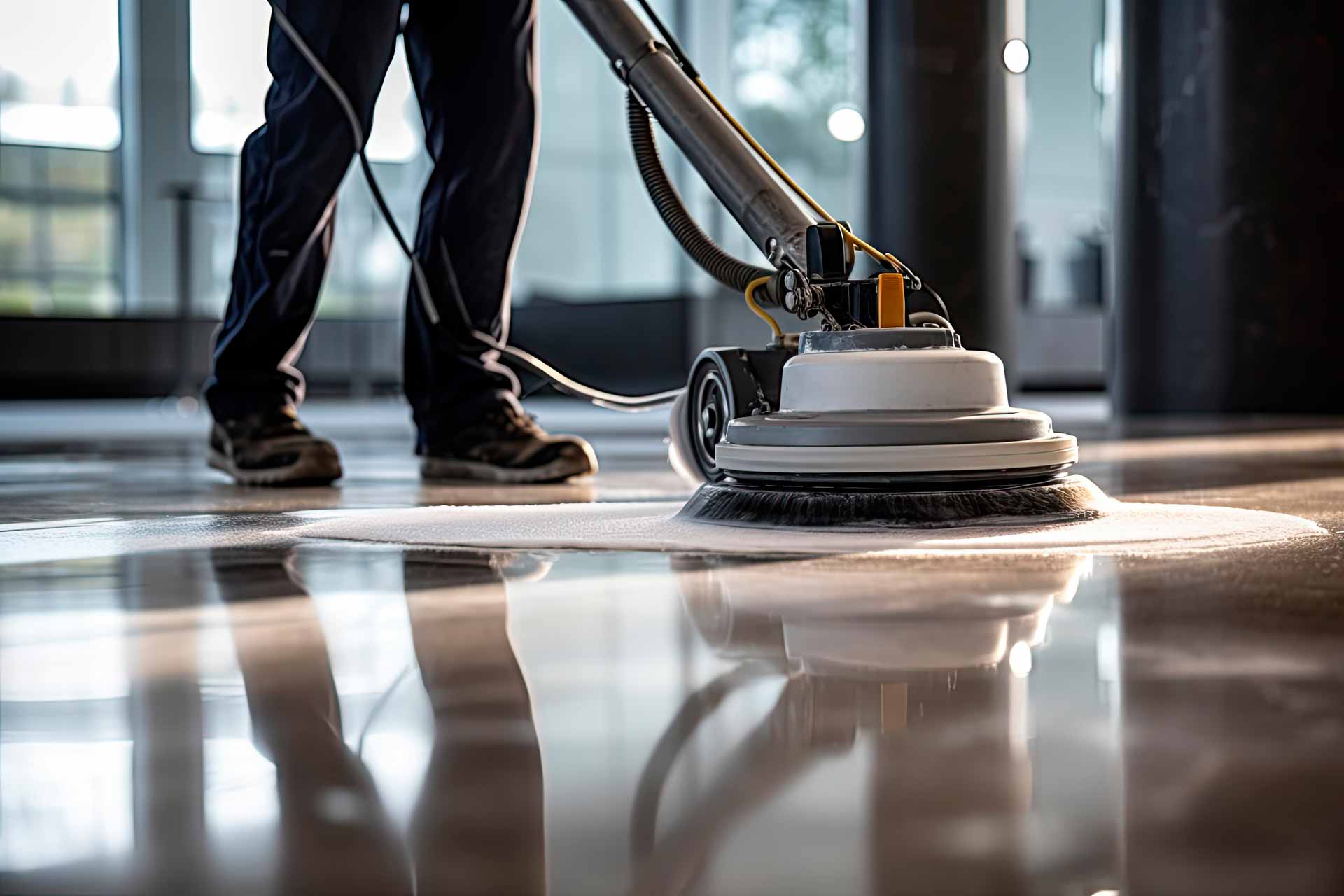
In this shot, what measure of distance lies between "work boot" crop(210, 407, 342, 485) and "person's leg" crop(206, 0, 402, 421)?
0.08ft

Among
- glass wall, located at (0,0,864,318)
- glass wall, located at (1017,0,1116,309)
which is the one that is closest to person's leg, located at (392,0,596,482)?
glass wall, located at (0,0,864,318)

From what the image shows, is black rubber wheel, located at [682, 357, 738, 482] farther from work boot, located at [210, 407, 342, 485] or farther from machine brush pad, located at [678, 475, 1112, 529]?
work boot, located at [210, 407, 342, 485]

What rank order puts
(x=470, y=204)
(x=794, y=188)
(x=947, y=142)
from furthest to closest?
(x=947, y=142) → (x=470, y=204) → (x=794, y=188)

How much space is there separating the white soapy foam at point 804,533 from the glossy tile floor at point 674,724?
5 cm

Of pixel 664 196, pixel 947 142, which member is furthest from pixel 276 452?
pixel 947 142

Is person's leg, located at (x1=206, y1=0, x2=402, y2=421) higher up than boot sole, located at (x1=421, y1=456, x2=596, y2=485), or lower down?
higher up

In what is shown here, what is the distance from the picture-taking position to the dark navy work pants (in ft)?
5.85

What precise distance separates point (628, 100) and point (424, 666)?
101 centimetres

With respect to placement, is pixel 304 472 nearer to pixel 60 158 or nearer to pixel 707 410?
pixel 707 410

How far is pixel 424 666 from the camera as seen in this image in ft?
2.18

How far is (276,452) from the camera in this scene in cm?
179

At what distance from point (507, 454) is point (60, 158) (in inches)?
288

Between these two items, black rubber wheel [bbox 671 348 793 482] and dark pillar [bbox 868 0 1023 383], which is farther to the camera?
dark pillar [bbox 868 0 1023 383]

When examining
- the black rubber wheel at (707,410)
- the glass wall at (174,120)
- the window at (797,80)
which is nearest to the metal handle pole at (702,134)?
the black rubber wheel at (707,410)
